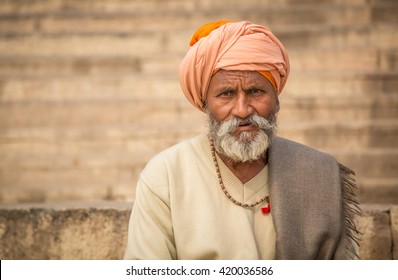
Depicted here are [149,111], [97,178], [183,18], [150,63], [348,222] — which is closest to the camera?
[348,222]

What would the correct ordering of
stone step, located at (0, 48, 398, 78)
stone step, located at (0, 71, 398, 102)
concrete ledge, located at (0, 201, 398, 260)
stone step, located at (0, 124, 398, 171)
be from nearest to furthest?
concrete ledge, located at (0, 201, 398, 260) < stone step, located at (0, 124, 398, 171) < stone step, located at (0, 71, 398, 102) < stone step, located at (0, 48, 398, 78)

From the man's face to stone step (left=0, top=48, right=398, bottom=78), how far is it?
262cm

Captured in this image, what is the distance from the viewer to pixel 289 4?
5684mm

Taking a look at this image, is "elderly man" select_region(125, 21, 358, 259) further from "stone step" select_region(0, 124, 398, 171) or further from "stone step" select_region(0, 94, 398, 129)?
"stone step" select_region(0, 94, 398, 129)

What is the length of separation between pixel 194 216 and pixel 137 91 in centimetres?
276

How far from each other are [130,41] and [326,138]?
2.11 metres

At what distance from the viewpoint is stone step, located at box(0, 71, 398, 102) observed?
4977 millimetres

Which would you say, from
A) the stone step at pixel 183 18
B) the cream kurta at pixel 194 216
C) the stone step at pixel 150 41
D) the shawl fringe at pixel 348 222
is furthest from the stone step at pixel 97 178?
the cream kurta at pixel 194 216

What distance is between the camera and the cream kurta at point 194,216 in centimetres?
244

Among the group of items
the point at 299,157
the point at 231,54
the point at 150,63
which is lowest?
the point at 299,157

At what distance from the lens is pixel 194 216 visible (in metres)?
2.48

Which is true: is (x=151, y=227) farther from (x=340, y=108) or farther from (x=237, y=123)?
(x=340, y=108)

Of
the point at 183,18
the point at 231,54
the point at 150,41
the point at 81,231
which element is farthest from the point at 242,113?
the point at 183,18

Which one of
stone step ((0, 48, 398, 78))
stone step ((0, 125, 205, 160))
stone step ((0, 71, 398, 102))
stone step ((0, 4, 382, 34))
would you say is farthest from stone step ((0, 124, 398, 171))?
stone step ((0, 4, 382, 34))
